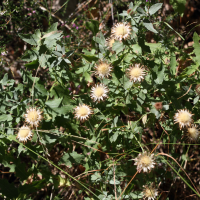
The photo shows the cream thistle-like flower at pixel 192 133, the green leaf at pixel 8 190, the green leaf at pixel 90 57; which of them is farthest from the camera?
the green leaf at pixel 8 190

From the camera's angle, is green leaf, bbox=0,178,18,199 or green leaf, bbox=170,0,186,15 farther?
green leaf, bbox=170,0,186,15

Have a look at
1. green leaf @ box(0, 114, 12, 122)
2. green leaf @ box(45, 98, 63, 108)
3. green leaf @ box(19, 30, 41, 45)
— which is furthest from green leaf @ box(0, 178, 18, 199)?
green leaf @ box(19, 30, 41, 45)

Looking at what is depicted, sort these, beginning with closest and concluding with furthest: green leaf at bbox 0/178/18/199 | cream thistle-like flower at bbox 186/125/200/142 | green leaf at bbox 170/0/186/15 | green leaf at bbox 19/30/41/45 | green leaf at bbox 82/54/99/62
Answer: green leaf at bbox 19/30/41/45
green leaf at bbox 82/54/99/62
cream thistle-like flower at bbox 186/125/200/142
green leaf at bbox 0/178/18/199
green leaf at bbox 170/0/186/15

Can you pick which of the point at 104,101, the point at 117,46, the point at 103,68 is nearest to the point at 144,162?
the point at 104,101

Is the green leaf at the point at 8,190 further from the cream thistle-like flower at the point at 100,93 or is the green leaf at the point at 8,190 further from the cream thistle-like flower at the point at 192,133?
the cream thistle-like flower at the point at 192,133

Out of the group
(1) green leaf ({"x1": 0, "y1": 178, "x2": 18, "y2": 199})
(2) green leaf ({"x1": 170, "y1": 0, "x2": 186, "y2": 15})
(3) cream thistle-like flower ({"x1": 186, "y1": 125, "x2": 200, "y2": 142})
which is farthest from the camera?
(2) green leaf ({"x1": 170, "y1": 0, "x2": 186, "y2": 15})

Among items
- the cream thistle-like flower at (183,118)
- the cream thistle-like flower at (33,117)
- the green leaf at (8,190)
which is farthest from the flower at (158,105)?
the green leaf at (8,190)

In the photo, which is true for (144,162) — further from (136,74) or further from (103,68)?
(103,68)

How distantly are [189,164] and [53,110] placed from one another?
175 cm

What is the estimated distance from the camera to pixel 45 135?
64.1 inches

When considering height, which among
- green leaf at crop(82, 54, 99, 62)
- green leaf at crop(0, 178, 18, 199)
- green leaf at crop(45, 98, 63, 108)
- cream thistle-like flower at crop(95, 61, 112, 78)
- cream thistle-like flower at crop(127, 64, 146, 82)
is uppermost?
green leaf at crop(82, 54, 99, 62)

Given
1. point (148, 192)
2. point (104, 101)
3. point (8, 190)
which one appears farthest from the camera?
point (8, 190)

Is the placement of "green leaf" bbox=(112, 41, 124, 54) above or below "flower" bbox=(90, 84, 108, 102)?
above

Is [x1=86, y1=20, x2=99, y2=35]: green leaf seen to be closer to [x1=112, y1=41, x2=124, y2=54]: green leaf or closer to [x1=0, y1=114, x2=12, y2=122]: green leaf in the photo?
[x1=112, y1=41, x2=124, y2=54]: green leaf
